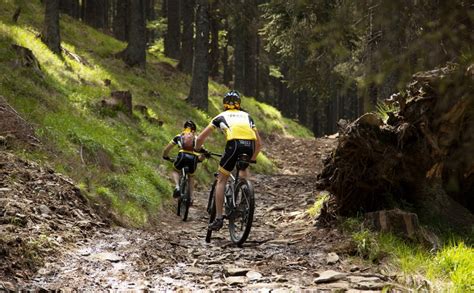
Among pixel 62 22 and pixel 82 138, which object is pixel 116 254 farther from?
pixel 62 22

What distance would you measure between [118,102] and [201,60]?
6.20 m

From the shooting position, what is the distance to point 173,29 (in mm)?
28344

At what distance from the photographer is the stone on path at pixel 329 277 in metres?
5.02

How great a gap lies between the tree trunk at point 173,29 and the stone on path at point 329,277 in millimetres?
24319

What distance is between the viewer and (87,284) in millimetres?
4938

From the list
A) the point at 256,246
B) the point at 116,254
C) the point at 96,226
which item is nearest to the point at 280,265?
the point at 256,246

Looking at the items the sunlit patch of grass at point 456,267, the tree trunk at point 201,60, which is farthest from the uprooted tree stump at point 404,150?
the tree trunk at point 201,60

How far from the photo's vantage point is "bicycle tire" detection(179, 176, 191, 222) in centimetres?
1002

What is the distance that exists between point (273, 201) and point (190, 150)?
2.60 m

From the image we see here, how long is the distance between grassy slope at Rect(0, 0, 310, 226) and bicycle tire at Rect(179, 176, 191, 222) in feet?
1.80

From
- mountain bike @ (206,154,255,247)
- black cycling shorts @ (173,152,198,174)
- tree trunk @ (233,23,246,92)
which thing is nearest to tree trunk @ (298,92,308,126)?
tree trunk @ (233,23,246,92)

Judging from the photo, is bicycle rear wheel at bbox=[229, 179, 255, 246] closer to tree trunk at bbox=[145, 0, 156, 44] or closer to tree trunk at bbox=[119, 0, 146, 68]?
tree trunk at bbox=[119, 0, 146, 68]

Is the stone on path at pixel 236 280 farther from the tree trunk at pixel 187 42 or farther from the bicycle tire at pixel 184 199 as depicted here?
the tree trunk at pixel 187 42

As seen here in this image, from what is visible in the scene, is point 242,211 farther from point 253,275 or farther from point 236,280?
point 236,280
